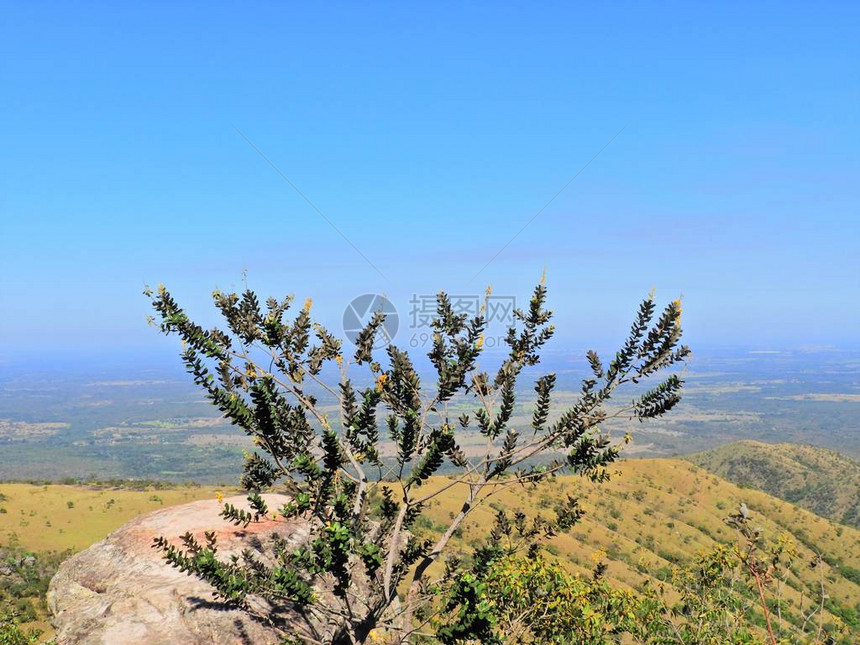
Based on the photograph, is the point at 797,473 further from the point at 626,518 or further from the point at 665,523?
the point at 626,518

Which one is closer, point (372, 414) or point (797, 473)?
point (372, 414)

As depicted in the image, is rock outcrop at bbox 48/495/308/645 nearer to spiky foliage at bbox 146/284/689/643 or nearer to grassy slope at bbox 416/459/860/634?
spiky foliage at bbox 146/284/689/643

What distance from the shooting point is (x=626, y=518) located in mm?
50031

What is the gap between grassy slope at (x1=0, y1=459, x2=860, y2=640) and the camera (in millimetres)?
36625

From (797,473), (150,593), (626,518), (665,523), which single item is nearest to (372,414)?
(150,593)

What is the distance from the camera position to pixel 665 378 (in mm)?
9133

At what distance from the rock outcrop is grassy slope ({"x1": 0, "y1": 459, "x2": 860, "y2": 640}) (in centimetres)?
1631

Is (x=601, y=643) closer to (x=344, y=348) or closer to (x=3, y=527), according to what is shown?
(x=344, y=348)

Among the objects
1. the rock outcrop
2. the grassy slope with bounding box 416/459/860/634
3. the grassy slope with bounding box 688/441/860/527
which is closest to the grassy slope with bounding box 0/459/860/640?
the grassy slope with bounding box 416/459/860/634

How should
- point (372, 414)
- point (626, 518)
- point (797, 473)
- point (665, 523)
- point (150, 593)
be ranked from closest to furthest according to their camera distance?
point (372, 414) → point (150, 593) → point (626, 518) → point (665, 523) → point (797, 473)

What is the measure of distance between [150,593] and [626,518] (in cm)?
4551

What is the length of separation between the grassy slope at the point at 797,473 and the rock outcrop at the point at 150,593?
75210 millimetres

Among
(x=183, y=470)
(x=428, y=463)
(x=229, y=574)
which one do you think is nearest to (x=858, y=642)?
(x=428, y=463)

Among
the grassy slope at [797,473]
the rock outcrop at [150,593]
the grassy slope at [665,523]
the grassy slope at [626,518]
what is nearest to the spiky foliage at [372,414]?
the rock outcrop at [150,593]
